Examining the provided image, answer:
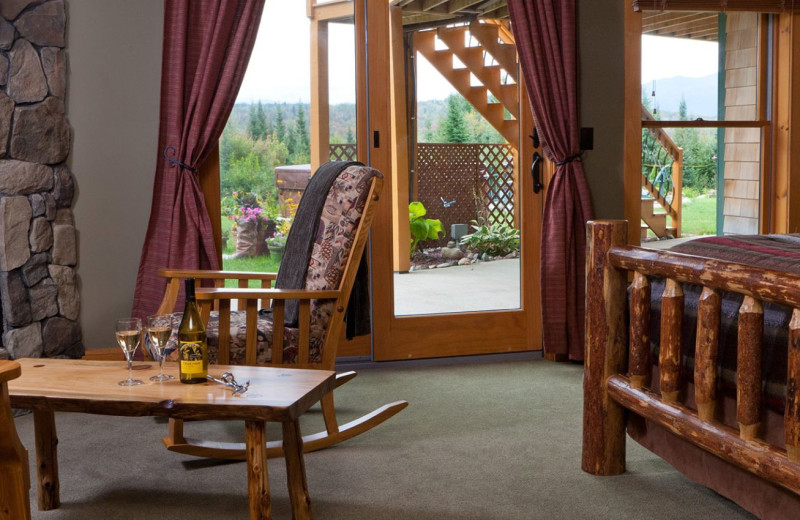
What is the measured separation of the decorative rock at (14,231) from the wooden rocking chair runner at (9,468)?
2161 millimetres

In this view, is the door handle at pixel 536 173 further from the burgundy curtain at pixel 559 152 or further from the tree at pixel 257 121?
the tree at pixel 257 121

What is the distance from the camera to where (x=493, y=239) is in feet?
15.1

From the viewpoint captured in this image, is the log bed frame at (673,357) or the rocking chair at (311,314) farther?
the rocking chair at (311,314)

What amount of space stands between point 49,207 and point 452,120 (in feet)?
6.53

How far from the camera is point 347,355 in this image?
4.38 meters

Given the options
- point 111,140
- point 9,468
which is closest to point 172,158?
point 111,140

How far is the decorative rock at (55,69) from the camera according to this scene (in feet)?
12.4

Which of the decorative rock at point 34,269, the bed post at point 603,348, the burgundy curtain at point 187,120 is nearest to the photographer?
the bed post at point 603,348

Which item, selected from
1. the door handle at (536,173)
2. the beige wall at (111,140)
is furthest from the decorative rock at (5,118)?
the door handle at (536,173)

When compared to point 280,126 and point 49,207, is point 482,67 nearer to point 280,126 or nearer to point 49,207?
point 280,126

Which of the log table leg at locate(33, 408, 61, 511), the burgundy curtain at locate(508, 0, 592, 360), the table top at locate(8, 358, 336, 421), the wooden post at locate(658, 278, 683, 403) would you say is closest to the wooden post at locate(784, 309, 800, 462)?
the wooden post at locate(658, 278, 683, 403)

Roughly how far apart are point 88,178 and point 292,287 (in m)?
1.33

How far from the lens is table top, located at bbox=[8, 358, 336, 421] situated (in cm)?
211

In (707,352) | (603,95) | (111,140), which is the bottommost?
(707,352)
